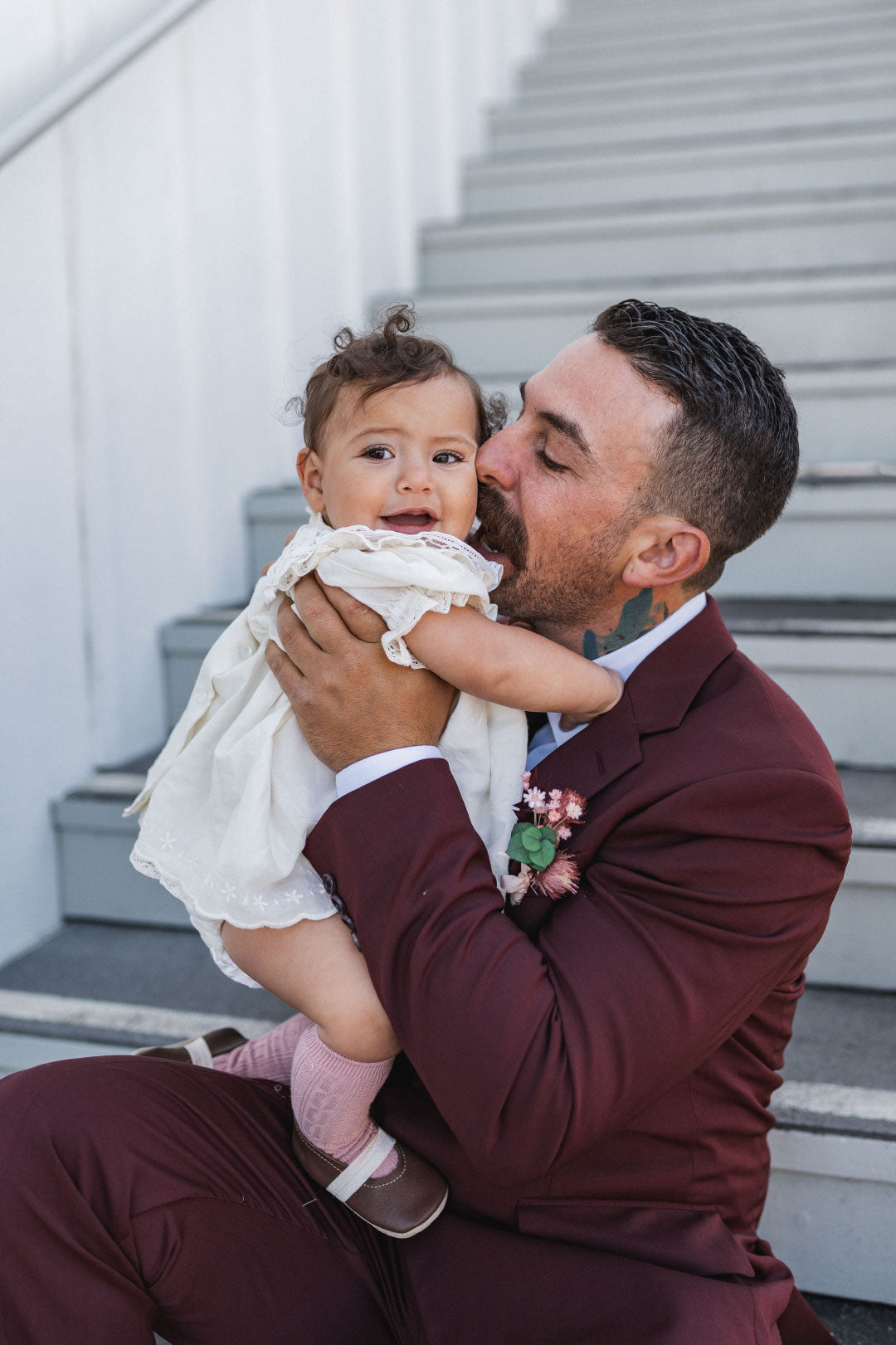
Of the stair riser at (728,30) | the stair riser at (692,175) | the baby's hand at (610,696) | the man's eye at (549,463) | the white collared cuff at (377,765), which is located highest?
the stair riser at (728,30)

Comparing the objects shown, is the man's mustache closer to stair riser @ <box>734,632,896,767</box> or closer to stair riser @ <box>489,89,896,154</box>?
stair riser @ <box>734,632,896,767</box>

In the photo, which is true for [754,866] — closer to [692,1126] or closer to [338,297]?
[692,1126]

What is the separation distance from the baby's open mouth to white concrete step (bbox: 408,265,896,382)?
1.42m

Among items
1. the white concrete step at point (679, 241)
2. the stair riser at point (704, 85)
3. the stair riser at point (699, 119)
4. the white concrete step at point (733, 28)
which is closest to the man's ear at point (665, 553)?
the white concrete step at point (679, 241)

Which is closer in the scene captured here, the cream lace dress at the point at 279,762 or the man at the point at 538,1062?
the man at the point at 538,1062

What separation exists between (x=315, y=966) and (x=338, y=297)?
233 cm

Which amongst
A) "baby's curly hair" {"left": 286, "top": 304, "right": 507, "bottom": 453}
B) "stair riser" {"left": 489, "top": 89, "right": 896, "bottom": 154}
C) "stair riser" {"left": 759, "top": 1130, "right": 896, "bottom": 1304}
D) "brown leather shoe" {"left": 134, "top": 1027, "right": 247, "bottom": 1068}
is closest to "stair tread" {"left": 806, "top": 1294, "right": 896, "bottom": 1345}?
"stair riser" {"left": 759, "top": 1130, "right": 896, "bottom": 1304}

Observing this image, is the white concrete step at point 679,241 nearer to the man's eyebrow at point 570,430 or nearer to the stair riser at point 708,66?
the stair riser at point 708,66

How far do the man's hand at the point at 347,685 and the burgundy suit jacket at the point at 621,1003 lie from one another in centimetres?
7

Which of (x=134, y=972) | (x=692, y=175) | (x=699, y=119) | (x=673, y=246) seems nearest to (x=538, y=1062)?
(x=134, y=972)

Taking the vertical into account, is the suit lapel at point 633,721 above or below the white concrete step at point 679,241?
below

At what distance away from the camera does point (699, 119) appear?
11.4 ft

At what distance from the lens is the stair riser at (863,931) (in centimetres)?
169

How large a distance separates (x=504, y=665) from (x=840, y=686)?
3.42 ft
